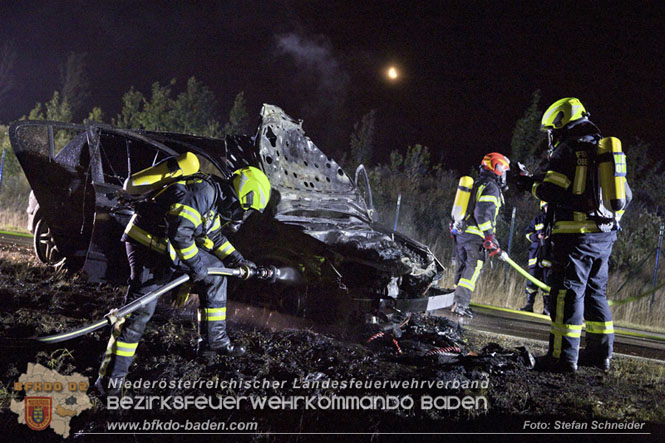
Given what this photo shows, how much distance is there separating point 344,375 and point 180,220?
1.66 m

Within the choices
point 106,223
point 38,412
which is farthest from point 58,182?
point 38,412

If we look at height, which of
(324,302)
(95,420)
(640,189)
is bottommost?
(95,420)

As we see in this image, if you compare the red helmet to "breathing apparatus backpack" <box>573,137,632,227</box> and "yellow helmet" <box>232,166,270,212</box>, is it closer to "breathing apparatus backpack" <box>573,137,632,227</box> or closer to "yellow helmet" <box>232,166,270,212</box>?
"breathing apparatus backpack" <box>573,137,632,227</box>

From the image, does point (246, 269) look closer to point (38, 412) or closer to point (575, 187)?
point (38, 412)

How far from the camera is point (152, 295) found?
9.94ft

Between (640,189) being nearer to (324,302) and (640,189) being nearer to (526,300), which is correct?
(526,300)

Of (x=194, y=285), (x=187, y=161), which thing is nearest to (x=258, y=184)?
(x=187, y=161)

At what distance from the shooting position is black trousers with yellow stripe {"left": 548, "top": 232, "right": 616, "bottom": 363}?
11.3 feet

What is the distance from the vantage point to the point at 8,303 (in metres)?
4.41

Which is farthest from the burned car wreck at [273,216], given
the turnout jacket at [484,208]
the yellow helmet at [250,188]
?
the turnout jacket at [484,208]

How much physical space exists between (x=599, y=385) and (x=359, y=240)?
227 cm

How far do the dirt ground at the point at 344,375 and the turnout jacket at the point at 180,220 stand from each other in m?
0.92

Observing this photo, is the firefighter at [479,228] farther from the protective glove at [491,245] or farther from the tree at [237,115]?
the tree at [237,115]

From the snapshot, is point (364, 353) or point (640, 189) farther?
point (640, 189)
